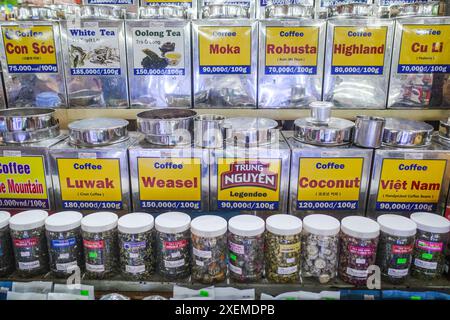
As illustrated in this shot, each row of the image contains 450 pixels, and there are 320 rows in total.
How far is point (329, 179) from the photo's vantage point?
1283mm

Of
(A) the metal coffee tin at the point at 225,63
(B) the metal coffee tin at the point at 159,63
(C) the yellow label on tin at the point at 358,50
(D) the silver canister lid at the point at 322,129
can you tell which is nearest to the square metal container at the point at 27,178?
(B) the metal coffee tin at the point at 159,63

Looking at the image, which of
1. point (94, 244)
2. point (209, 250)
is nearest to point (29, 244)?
point (94, 244)

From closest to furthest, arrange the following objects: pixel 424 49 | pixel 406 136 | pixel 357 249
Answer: pixel 357 249
pixel 406 136
pixel 424 49

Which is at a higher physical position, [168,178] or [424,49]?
[424,49]

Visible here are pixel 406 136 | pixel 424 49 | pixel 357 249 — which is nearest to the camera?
pixel 357 249

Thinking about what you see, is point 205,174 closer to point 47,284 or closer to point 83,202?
point 83,202

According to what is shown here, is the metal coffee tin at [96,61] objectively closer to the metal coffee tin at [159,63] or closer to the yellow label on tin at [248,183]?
the metal coffee tin at [159,63]

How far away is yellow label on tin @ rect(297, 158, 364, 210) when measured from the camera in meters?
1.26

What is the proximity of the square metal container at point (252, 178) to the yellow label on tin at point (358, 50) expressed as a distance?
42 centimetres

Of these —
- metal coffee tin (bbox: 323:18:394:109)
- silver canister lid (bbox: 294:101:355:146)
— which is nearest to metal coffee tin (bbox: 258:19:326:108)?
metal coffee tin (bbox: 323:18:394:109)

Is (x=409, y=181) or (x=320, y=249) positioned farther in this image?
(x=409, y=181)

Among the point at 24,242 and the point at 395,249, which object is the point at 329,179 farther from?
the point at 24,242

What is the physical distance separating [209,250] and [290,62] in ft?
2.62

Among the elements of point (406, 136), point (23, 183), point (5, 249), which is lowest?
point (5, 249)
